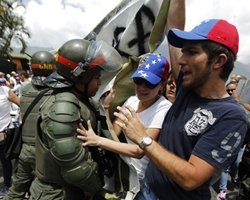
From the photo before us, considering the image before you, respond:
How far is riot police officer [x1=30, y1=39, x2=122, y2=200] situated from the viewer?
202 centimetres

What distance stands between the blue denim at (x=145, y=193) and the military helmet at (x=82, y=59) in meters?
0.79

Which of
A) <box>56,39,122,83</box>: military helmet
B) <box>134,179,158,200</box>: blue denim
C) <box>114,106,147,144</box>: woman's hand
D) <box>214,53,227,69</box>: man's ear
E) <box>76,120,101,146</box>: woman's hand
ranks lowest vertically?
<box>134,179,158,200</box>: blue denim

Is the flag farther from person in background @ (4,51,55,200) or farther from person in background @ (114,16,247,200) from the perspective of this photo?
person in background @ (4,51,55,200)

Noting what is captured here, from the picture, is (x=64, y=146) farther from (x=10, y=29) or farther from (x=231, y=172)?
(x=10, y=29)

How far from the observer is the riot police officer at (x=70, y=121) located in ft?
6.61

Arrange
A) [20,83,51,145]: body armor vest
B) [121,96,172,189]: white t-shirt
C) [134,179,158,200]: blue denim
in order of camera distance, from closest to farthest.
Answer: [134,179,158,200]: blue denim < [121,96,172,189]: white t-shirt < [20,83,51,145]: body armor vest

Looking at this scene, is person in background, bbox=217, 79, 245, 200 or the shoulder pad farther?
person in background, bbox=217, 79, 245, 200

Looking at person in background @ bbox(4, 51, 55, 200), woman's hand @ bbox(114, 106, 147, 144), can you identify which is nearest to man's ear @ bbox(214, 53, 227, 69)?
woman's hand @ bbox(114, 106, 147, 144)

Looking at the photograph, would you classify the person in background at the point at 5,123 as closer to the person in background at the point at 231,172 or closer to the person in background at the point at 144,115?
the person in background at the point at 144,115

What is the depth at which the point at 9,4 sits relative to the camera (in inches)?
1216

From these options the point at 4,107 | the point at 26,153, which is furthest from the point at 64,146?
the point at 4,107

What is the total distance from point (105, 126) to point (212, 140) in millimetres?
1042

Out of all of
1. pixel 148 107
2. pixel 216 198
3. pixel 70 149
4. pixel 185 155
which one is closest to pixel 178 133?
pixel 185 155

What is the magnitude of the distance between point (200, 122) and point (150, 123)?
0.47 metres
